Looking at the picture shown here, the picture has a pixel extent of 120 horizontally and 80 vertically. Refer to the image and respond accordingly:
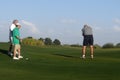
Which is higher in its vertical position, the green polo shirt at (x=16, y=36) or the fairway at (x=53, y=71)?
the green polo shirt at (x=16, y=36)

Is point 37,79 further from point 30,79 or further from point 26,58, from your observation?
point 26,58

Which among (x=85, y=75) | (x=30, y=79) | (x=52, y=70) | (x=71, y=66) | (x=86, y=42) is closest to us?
(x=30, y=79)

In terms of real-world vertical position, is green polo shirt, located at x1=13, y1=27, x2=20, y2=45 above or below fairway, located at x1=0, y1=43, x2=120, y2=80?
above

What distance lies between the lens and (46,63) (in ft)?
72.4

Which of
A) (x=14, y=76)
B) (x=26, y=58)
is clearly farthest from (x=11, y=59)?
(x=14, y=76)

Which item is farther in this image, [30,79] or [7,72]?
[7,72]

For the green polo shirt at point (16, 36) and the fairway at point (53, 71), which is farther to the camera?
the green polo shirt at point (16, 36)

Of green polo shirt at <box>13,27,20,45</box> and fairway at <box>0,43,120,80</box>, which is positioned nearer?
fairway at <box>0,43,120,80</box>

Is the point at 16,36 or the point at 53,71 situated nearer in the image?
the point at 53,71

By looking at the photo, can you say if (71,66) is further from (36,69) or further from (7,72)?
(7,72)

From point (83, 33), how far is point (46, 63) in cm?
440

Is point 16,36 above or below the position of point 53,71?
above

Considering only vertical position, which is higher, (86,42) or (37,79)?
(86,42)

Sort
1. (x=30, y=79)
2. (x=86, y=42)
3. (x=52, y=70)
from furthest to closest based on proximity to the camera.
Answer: (x=86, y=42), (x=52, y=70), (x=30, y=79)
